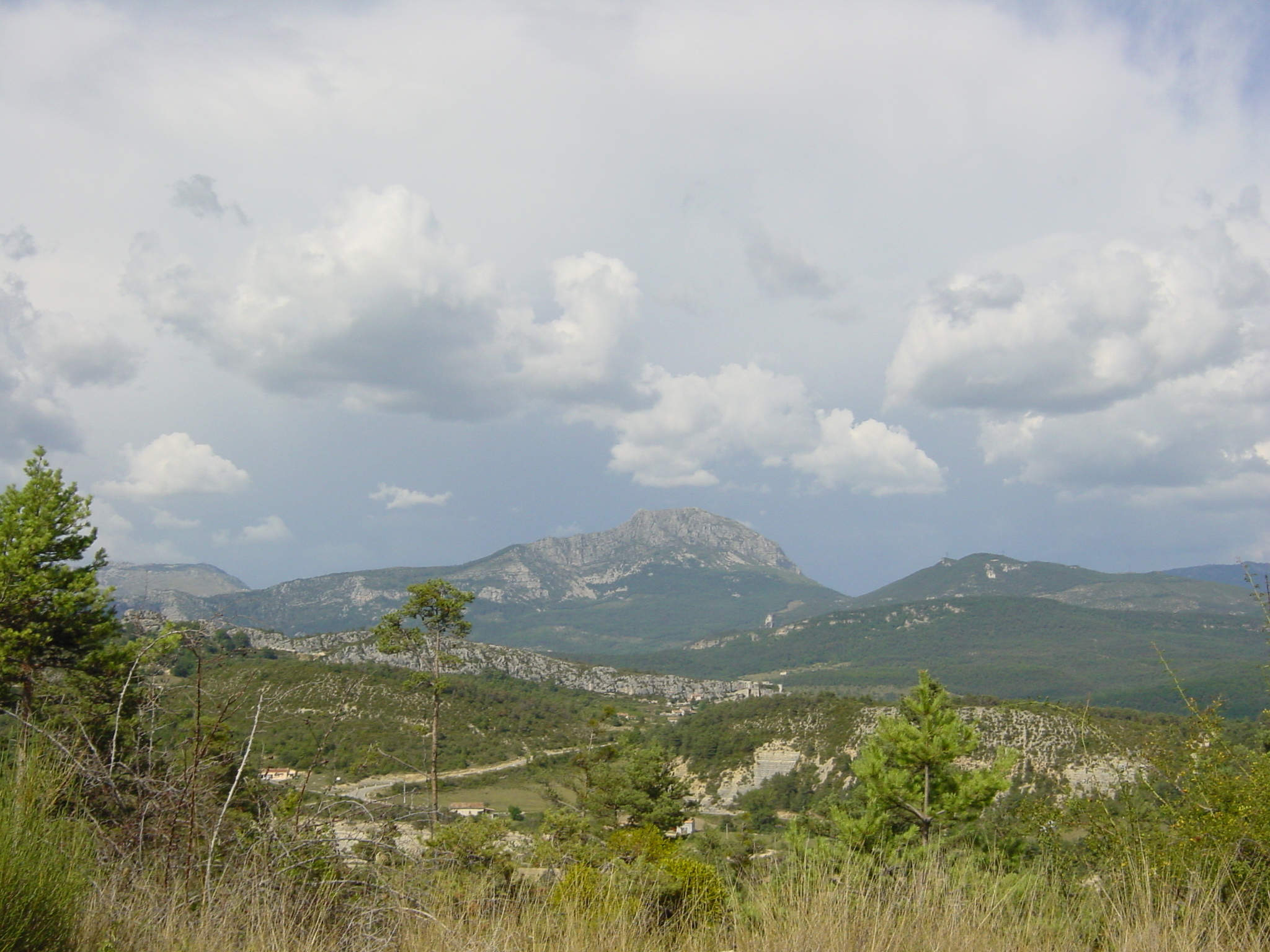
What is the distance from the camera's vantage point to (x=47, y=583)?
17.3 m

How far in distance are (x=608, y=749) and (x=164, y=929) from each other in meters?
33.1

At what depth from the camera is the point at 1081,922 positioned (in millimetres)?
4539

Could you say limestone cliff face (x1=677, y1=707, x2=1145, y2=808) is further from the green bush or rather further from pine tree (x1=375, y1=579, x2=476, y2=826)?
the green bush

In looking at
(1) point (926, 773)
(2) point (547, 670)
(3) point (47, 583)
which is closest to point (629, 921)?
(1) point (926, 773)

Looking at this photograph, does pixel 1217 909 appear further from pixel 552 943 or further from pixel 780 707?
pixel 780 707

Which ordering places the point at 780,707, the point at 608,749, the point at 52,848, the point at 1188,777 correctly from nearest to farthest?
the point at 52,848, the point at 1188,777, the point at 608,749, the point at 780,707

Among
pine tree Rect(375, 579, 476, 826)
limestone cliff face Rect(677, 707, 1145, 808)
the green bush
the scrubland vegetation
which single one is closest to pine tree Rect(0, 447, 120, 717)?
pine tree Rect(375, 579, 476, 826)

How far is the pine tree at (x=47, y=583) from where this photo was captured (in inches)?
650

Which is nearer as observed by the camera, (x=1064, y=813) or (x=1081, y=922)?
(x=1081, y=922)

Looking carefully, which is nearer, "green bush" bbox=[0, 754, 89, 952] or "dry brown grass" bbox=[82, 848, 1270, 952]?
"green bush" bbox=[0, 754, 89, 952]

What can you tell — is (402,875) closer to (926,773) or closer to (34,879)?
(34,879)

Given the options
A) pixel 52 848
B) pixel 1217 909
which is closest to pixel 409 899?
pixel 52 848

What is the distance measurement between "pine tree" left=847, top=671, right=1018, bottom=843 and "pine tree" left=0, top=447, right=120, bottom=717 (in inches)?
705

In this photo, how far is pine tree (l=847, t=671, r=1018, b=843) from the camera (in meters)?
17.6
